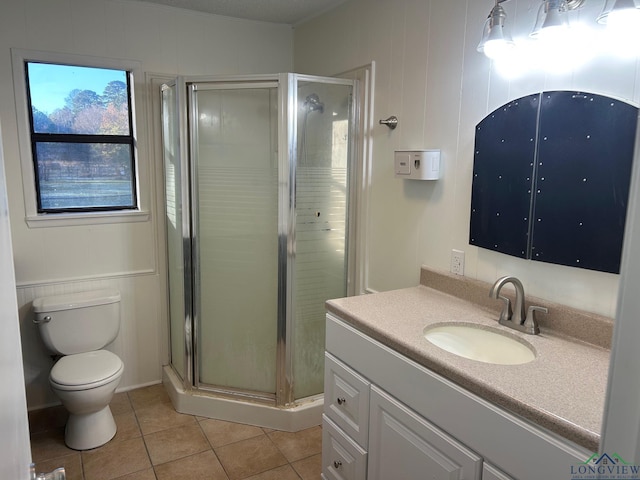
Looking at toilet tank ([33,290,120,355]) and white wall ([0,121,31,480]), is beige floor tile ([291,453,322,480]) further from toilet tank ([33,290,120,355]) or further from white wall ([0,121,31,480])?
white wall ([0,121,31,480])

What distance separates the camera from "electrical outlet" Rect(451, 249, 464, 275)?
2037 millimetres

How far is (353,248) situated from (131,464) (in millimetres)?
1618

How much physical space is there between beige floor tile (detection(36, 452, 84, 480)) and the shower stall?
612 millimetres

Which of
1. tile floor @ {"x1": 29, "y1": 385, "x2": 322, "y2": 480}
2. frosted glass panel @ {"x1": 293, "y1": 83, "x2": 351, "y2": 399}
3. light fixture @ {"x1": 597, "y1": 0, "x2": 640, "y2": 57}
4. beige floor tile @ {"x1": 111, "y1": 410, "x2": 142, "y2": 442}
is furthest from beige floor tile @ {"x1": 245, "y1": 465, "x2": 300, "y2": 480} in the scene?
light fixture @ {"x1": 597, "y1": 0, "x2": 640, "y2": 57}

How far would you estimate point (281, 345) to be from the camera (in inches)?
104

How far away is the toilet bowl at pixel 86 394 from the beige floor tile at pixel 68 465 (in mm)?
79

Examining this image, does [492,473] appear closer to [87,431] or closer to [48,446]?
[87,431]

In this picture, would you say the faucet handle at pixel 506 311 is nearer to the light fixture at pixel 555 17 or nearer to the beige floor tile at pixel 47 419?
the light fixture at pixel 555 17

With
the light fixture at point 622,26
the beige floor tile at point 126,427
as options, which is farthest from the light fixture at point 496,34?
the beige floor tile at point 126,427

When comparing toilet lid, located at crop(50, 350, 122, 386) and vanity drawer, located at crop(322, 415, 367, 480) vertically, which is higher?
toilet lid, located at crop(50, 350, 122, 386)

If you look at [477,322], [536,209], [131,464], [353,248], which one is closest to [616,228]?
[536,209]

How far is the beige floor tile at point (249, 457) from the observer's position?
7.55 feet

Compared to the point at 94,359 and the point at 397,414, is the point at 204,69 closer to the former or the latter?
the point at 94,359

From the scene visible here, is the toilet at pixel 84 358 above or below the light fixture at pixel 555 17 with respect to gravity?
below
